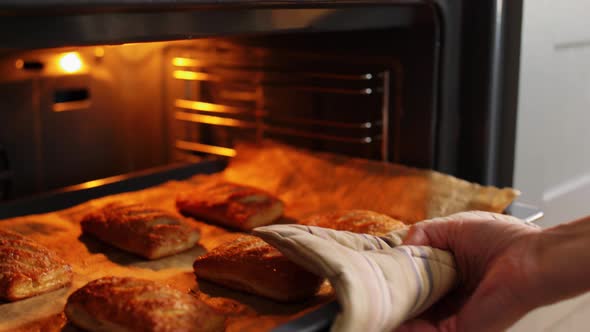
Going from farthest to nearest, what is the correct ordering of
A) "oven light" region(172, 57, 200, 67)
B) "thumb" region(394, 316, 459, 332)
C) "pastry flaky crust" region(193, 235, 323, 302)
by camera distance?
"oven light" region(172, 57, 200, 67) → "pastry flaky crust" region(193, 235, 323, 302) → "thumb" region(394, 316, 459, 332)

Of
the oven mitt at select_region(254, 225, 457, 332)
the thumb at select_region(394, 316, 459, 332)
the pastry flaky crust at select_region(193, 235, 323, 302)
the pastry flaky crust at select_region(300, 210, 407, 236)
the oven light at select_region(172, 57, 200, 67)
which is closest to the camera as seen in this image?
the oven mitt at select_region(254, 225, 457, 332)

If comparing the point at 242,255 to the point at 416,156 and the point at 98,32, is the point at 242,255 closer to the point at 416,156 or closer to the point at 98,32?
the point at 98,32

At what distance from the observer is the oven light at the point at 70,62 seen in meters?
1.60

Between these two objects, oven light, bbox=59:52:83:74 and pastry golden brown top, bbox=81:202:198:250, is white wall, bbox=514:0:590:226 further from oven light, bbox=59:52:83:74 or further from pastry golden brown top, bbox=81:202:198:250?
oven light, bbox=59:52:83:74

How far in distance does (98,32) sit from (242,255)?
0.41 m

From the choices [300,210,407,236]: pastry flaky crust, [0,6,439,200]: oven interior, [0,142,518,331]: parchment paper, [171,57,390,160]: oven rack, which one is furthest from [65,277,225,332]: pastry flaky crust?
[171,57,390,160]: oven rack

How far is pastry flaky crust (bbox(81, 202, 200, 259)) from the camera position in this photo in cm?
129

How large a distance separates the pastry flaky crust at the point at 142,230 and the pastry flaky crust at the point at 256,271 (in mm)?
132

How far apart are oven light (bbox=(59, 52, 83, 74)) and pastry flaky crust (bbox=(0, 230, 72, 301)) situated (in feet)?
1.64

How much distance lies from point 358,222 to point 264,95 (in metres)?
0.60

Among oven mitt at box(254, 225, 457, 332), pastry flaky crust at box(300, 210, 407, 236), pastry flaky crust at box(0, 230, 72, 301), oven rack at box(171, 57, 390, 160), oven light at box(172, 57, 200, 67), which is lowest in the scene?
pastry flaky crust at box(0, 230, 72, 301)

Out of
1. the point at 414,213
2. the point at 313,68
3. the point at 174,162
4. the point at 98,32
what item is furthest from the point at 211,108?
the point at 98,32

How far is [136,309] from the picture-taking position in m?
0.92

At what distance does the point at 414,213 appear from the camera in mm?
1455
